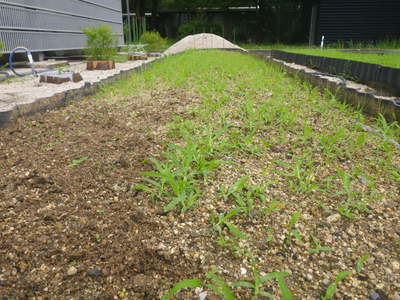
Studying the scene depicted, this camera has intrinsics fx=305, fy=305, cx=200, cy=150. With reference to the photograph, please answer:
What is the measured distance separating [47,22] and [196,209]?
6427 millimetres

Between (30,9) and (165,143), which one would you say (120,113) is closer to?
(165,143)

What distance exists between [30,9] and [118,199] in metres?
5.85

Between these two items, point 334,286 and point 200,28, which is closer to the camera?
point 334,286

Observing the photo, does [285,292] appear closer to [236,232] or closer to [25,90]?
[236,232]

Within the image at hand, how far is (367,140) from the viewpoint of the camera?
7.41 ft

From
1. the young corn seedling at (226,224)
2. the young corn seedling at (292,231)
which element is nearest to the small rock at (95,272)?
the young corn seedling at (226,224)

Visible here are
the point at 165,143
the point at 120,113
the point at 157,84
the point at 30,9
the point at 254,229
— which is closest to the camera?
the point at 254,229

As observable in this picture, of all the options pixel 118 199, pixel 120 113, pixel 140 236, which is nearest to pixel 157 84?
pixel 120 113

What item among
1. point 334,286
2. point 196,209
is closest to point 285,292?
point 334,286

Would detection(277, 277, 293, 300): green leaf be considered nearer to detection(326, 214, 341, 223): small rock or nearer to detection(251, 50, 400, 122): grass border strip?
detection(326, 214, 341, 223): small rock

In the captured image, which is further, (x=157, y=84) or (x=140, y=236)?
(x=157, y=84)

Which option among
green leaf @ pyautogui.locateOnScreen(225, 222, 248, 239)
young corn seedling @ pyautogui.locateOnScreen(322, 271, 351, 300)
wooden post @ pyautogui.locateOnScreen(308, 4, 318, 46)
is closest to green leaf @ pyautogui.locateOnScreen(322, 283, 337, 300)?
young corn seedling @ pyautogui.locateOnScreen(322, 271, 351, 300)

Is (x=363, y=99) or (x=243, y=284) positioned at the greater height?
(x=363, y=99)

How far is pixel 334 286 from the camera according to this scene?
1031mm
